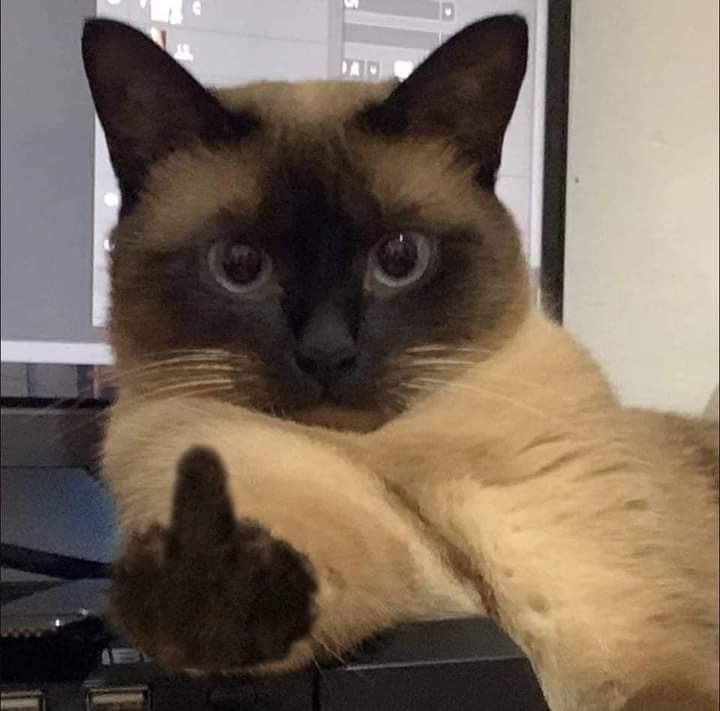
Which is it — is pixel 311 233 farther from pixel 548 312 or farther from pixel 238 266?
pixel 548 312

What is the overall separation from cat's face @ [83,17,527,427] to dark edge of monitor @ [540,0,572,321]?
0.29 metres

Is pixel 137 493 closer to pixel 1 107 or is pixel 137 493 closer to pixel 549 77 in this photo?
pixel 1 107

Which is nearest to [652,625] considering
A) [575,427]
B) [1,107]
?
[575,427]

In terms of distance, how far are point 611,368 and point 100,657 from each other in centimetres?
69

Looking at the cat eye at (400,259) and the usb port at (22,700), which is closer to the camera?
the usb port at (22,700)

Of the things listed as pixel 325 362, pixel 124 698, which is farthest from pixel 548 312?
pixel 124 698

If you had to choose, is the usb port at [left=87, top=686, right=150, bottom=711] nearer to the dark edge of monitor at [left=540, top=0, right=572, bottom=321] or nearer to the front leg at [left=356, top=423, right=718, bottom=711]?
the front leg at [left=356, top=423, right=718, bottom=711]

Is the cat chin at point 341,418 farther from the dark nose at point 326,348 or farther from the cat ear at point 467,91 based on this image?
the cat ear at point 467,91

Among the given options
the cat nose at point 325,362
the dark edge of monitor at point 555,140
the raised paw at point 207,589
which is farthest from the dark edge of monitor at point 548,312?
the raised paw at point 207,589

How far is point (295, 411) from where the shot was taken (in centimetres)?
63

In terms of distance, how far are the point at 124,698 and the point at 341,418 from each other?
204 millimetres

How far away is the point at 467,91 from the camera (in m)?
0.70

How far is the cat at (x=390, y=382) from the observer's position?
614mm

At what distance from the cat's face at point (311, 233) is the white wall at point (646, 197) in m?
0.39
